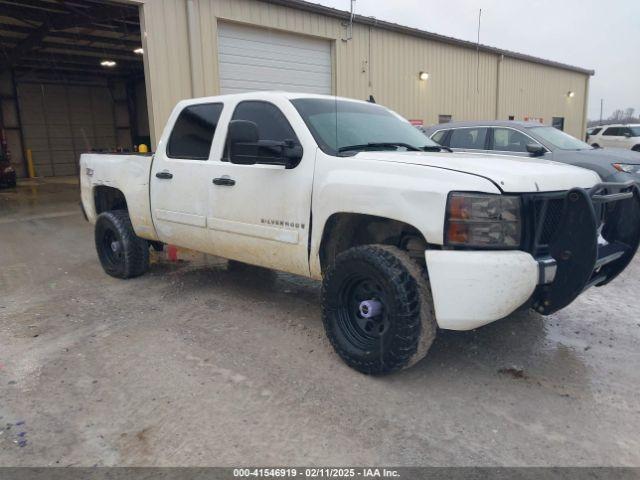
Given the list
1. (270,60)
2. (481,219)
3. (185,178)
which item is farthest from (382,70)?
(481,219)

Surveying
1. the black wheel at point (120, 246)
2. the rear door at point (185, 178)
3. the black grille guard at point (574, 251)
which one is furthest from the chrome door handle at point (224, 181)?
the black grille guard at point (574, 251)

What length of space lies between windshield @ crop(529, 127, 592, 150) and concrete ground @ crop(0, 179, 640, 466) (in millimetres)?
4220

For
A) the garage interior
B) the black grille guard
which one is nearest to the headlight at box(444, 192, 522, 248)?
the black grille guard

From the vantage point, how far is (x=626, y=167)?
851cm

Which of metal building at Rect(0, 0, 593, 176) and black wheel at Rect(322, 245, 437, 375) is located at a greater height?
metal building at Rect(0, 0, 593, 176)

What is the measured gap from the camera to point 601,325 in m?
4.33

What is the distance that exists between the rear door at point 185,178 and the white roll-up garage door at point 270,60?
19.0 feet

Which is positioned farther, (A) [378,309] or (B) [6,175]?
(B) [6,175]

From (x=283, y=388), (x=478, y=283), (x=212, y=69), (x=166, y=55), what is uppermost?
(x=166, y=55)

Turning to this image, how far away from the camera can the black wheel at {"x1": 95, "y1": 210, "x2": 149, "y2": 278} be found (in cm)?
564

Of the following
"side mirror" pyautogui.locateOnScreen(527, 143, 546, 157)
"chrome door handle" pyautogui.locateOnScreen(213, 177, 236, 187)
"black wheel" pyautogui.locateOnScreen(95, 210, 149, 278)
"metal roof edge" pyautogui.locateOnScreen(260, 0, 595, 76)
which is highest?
"metal roof edge" pyautogui.locateOnScreen(260, 0, 595, 76)

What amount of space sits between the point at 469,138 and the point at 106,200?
6176 millimetres

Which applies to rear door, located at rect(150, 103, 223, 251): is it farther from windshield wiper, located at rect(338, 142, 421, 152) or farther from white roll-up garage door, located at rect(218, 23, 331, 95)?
white roll-up garage door, located at rect(218, 23, 331, 95)

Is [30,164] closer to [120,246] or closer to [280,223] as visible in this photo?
[120,246]
